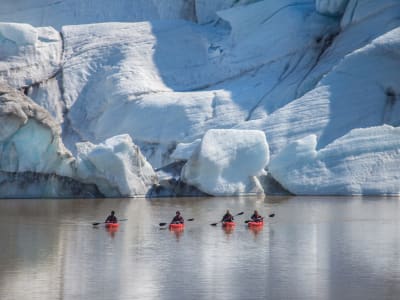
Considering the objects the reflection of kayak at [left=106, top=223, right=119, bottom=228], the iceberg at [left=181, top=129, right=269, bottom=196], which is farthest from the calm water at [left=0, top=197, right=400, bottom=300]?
the iceberg at [left=181, top=129, right=269, bottom=196]

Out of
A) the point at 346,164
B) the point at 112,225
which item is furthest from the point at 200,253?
the point at 346,164

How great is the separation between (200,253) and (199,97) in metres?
15.0

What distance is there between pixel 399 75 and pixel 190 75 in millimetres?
7041

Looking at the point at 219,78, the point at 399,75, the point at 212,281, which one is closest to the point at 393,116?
the point at 399,75

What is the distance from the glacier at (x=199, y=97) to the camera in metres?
28.8

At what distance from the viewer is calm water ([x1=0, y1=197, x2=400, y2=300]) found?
15.1 meters

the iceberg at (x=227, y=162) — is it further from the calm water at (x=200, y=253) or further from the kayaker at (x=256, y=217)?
the kayaker at (x=256, y=217)

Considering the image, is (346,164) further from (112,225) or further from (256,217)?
(112,225)

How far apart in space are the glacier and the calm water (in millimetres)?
1890

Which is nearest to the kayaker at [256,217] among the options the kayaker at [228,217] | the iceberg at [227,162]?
the kayaker at [228,217]

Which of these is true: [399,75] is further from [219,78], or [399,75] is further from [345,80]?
[219,78]

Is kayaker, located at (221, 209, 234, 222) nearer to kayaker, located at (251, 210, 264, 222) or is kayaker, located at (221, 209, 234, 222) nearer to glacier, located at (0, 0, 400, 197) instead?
kayaker, located at (251, 210, 264, 222)

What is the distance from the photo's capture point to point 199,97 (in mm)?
33312

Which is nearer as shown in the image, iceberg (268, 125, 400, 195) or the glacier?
iceberg (268, 125, 400, 195)
